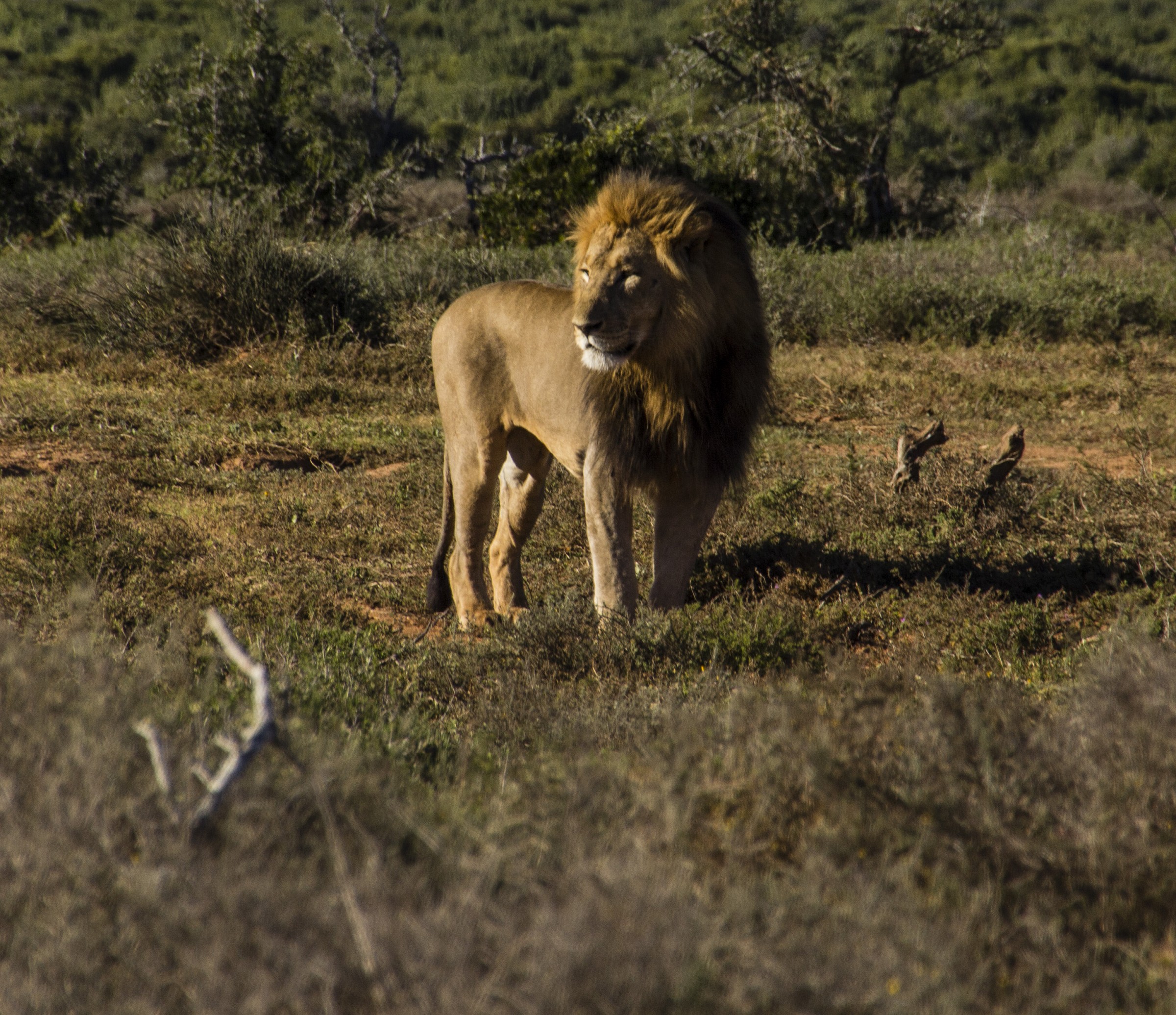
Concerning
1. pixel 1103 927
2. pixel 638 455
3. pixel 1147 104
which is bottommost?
pixel 1147 104

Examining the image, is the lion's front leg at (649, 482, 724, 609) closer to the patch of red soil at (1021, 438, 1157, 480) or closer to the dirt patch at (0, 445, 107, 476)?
the patch of red soil at (1021, 438, 1157, 480)

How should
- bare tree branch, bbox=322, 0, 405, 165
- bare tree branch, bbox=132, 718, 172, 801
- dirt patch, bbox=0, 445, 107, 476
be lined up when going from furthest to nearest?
bare tree branch, bbox=322, 0, 405, 165 → dirt patch, bbox=0, 445, 107, 476 → bare tree branch, bbox=132, 718, 172, 801

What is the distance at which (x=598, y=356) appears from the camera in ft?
13.8

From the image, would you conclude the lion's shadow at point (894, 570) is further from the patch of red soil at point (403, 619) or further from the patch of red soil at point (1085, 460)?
the patch of red soil at point (1085, 460)

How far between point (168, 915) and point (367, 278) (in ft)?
34.4

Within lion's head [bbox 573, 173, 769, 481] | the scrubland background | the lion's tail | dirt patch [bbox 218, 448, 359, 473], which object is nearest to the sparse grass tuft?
the scrubland background

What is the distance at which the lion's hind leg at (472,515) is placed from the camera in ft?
17.9

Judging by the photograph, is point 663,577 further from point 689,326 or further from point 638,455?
point 689,326

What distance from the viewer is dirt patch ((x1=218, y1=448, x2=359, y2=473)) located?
773 centimetres

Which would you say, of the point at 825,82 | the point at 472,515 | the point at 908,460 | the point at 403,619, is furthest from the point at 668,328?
the point at 825,82

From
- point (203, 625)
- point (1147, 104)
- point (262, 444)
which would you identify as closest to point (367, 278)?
point (262, 444)

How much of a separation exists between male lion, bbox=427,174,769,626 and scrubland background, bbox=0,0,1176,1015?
1.66 feet

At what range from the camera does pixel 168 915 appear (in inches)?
71.2

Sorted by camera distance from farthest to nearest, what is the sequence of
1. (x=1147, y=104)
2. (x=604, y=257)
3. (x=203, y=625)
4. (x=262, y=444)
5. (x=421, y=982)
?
1. (x=1147, y=104)
2. (x=262, y=444)
3. (x=203, y=625)
4. (x=604, y=257)
5. (x=421, y=982)
